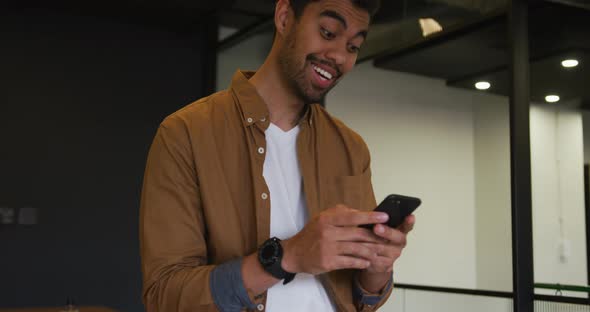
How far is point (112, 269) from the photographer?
5383 mm

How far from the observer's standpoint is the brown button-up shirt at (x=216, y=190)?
3.82 ft

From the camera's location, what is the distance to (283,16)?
1.38 metres

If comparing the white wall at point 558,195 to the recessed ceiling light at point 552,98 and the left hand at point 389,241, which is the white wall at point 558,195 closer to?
the recessed ceiling light at point 552,98

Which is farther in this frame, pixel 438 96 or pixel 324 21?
pixel 438 96

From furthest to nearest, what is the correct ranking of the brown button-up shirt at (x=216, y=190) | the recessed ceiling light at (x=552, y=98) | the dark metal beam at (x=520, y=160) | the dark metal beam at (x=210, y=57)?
the dark metal beam at (x=210, y=57) → the recessed ceiling light at (x=552, y=98) → the dark metal beam at (x=520, y=160) → the brown button-up shirt at (x=216, y=190)

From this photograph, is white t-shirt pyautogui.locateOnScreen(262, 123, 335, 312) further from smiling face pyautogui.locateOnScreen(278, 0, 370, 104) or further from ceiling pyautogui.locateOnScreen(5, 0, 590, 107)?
ceiling pyautogui.locateOnScreen(5, 0, 590, 107)

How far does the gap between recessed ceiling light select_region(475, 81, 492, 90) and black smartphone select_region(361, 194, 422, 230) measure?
275 cm

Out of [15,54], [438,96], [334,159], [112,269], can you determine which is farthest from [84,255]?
[334,159]

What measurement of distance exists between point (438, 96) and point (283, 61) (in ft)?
8.88

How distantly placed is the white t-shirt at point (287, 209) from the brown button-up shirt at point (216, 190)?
2 centimetres

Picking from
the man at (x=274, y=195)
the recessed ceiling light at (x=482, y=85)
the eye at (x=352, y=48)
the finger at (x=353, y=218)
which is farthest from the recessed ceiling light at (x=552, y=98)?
the finger at (x=353, y=218)

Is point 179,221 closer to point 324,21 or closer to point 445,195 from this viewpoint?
point 324,21

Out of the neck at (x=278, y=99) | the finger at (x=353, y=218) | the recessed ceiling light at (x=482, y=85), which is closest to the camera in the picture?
the finger at (x=353, y=218)

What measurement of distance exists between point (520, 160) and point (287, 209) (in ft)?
7.99
